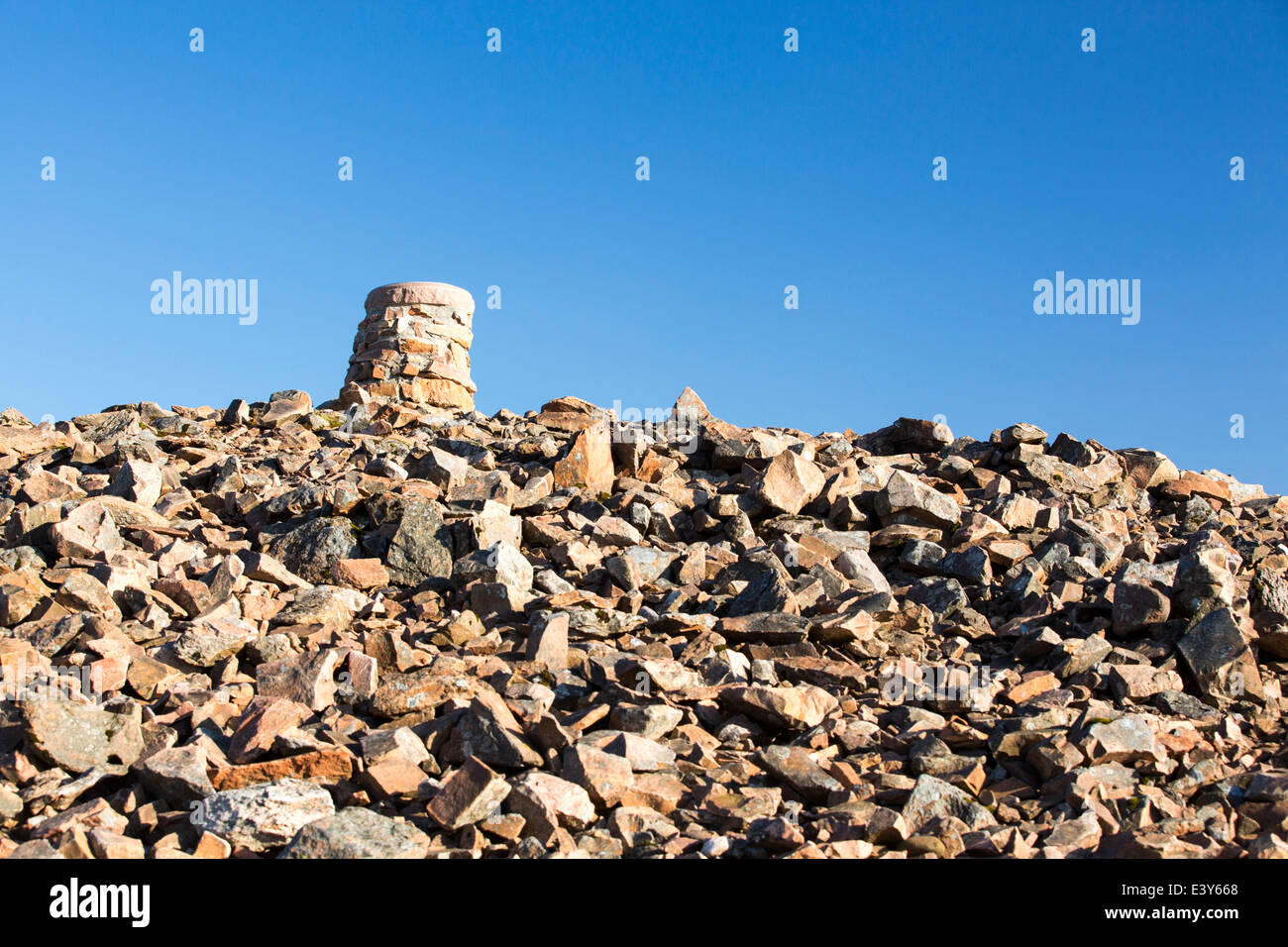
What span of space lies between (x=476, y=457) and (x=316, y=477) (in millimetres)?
1721

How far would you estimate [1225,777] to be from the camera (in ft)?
19.2

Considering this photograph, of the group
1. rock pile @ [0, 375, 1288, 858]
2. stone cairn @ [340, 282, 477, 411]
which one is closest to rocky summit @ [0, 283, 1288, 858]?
rock pile @ [0, 375, 1288, 858]

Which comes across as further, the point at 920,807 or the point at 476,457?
the point at 476,457

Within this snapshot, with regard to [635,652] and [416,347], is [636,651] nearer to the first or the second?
[635,652]

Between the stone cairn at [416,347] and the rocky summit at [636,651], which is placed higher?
the stone cairn at [416,347]

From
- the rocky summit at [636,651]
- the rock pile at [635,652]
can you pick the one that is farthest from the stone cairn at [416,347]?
the rocky summit at [636,651]

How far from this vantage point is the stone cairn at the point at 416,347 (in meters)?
16.2

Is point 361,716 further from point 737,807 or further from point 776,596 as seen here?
point 776,596

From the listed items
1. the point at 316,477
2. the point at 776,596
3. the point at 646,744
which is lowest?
the point at 646,744

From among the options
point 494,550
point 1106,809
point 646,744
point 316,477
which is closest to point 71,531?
point 316,477

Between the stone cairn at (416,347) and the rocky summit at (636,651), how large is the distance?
162 inches

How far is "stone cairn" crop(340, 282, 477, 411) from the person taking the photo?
1625 centimetres

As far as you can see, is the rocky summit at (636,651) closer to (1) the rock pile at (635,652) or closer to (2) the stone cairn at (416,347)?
(1) the rock pile at (635,652)

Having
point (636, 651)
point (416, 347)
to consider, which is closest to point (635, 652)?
point (636, 651)
